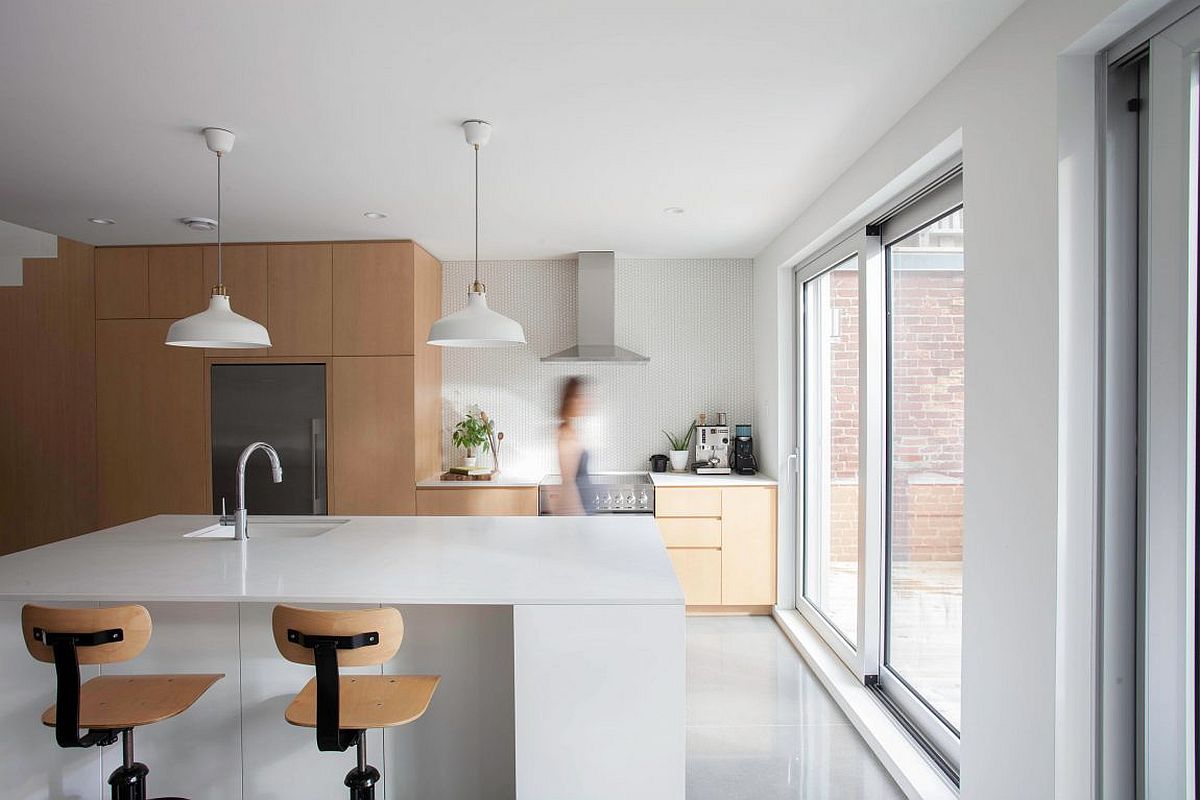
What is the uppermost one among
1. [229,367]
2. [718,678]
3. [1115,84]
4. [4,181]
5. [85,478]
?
[4,181]

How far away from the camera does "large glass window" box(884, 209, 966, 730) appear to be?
244cm

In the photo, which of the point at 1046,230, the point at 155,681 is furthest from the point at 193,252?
the point at 1046,230

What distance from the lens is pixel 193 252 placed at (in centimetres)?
439

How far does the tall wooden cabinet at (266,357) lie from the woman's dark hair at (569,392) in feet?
3.78

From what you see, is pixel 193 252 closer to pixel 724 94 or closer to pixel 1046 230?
pixel 724 94

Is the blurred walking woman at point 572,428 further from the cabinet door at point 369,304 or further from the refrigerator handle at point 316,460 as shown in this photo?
the refrigerator handle at point 316,460

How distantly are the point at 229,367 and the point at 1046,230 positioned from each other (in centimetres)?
442

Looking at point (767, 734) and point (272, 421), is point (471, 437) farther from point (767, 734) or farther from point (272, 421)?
point (767, 734)

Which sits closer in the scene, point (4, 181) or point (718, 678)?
point (4, 181)

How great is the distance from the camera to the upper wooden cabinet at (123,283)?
4.40 meters

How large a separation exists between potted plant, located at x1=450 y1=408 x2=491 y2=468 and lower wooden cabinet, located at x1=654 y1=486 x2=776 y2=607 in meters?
1.32

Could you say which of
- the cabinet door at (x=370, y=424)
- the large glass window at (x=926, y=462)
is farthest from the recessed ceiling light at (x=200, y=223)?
the large glass window at (x=926, y=462)

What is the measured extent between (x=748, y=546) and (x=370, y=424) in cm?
Answer: 259

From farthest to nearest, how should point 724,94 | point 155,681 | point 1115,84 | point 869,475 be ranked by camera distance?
point 869,475
point 724,94
point 155,681
point 1115,84
